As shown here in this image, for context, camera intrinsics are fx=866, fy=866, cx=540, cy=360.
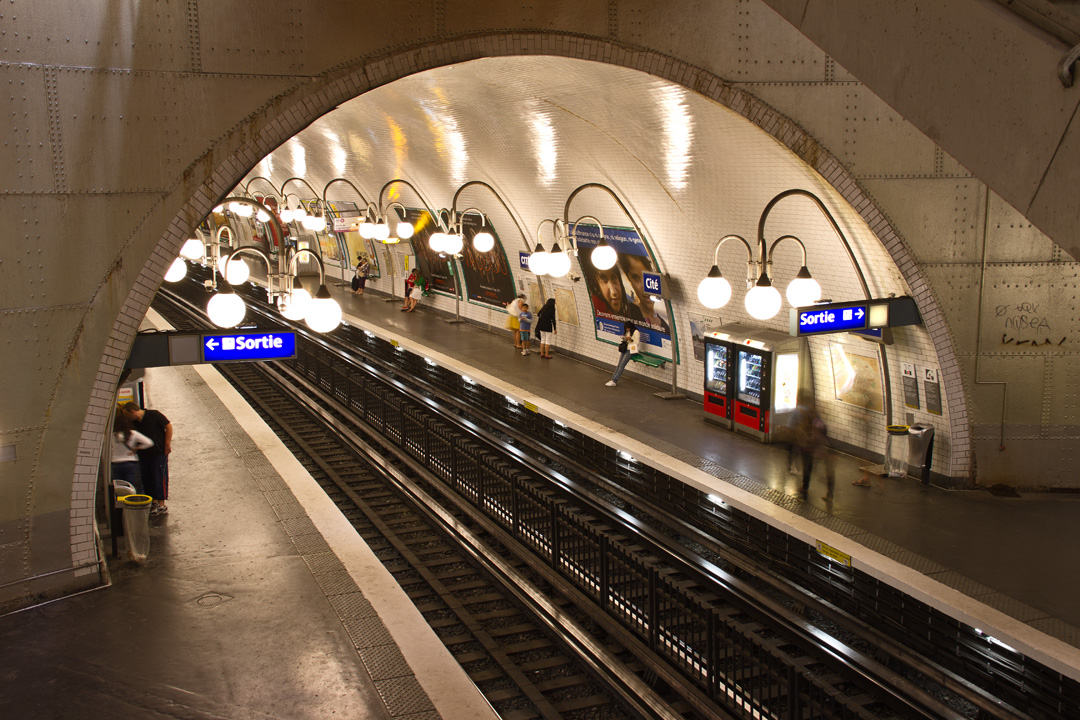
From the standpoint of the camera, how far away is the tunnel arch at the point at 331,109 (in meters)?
6.92

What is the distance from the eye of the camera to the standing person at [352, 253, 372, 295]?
2891 cm

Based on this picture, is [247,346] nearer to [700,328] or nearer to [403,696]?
[403,696]

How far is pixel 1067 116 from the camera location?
135 inches

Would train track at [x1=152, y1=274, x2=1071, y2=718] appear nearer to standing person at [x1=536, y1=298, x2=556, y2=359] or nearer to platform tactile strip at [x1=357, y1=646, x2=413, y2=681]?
platform tactile strip at [x1=357, y1=646, x2=413, y2=681]

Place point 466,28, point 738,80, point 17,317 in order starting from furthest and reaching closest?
point 738,80
point 466,28
point 17,317

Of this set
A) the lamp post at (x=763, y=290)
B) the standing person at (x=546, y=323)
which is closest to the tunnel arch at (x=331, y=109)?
the lamp post at (x=763, y=290)

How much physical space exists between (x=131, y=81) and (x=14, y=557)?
12.6 feet

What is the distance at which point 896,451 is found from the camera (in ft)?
35.3

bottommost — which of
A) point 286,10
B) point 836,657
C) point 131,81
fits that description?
point 836,657

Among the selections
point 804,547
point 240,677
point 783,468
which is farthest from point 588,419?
point 240,677

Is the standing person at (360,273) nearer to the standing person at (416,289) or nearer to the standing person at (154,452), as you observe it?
the standing person at (416,289)

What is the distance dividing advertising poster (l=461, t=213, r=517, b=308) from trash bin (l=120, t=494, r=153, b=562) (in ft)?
39.9

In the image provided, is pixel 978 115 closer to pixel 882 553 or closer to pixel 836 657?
pixel 836 657

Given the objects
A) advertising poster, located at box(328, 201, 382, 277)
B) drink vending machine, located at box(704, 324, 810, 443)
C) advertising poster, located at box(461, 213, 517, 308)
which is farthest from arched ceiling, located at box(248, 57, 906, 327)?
advertising poster, located at box(328, 201, 382, 277)
